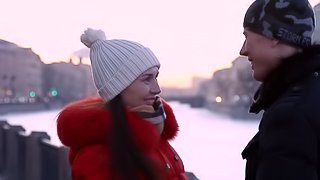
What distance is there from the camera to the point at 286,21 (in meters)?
1.53

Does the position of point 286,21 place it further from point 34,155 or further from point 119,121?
point 34,155

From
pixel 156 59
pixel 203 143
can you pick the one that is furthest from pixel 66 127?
pixel 203 143

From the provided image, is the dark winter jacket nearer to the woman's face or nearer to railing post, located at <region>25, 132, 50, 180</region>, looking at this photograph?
the woman's face

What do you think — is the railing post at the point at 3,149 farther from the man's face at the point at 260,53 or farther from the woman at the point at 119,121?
the man's face at the point at 260,53

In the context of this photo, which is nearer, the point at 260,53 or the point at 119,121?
the point at 260,53

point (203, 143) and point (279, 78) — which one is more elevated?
point (279, 78)

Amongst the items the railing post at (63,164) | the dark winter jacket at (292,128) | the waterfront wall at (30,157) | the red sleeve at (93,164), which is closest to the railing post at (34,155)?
A: the waterfront wall at (30,157)

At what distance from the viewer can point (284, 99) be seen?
4.76 feet

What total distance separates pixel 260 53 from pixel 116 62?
616mm

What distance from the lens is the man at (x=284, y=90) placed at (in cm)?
137

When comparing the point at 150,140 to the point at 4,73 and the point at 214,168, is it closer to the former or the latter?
the point at 214,168

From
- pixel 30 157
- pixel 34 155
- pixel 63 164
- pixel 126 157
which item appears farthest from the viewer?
pixel 30 157

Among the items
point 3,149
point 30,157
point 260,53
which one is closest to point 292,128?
point 260,53

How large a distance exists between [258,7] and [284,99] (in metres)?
0.31
